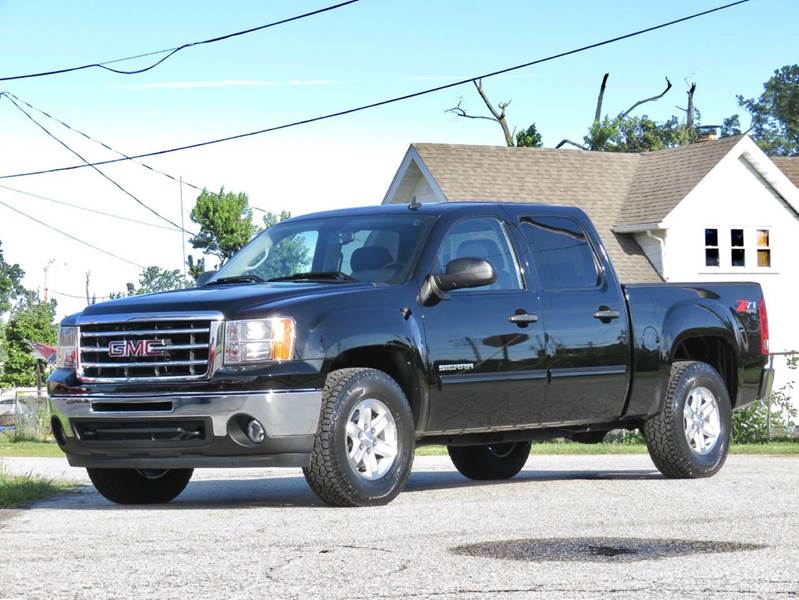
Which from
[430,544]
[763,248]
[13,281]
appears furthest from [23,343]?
[13,281]

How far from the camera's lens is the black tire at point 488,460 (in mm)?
13328

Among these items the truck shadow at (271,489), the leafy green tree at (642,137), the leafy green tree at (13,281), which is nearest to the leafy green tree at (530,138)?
the leafy green tree at (642,137)

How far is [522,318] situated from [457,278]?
0.78m

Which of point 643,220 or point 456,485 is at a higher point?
point 643,220

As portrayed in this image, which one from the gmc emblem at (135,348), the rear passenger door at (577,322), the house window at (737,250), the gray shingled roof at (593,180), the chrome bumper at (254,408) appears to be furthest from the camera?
the house window at (737,250)

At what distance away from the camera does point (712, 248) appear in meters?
43.3

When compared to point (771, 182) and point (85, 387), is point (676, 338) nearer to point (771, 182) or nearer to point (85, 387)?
point (85, 387)

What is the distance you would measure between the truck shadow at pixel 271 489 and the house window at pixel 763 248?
101 feet

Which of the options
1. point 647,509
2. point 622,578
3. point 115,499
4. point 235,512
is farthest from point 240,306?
point 622,578

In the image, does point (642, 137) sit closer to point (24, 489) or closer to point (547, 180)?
point (547, 180)

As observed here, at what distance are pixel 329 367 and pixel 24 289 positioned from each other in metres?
174

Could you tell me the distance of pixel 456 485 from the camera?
12656 millimetres

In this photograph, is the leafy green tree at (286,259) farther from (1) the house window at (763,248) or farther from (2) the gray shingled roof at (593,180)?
(1) the house window at (763,248)

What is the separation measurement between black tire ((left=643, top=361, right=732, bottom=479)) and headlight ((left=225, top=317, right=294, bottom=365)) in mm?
3798
